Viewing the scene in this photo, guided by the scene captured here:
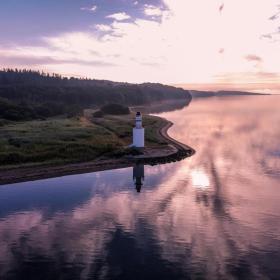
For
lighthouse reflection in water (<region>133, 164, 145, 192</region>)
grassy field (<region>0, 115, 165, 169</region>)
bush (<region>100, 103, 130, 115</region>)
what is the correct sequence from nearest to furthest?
1. lighthouse reflection in water (<region>133, 164, 145, 192</region>)
2. grassy field (<region>0, 115, 165, 169</region>)
3. bush (<region>100, 103, 130, 115</region>)

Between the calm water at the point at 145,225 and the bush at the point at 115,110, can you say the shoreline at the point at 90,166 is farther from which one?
the bush at the point at 115,110

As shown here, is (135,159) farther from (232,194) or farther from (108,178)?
(232,194)

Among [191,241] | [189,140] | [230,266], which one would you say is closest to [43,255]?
[191,241]

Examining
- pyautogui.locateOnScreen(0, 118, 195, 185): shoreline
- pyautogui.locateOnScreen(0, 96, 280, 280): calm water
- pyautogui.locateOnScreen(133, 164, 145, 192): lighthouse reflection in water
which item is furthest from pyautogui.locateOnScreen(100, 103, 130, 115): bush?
pyautogui.locateOnScreen(0, 96, 280, 280): calm water

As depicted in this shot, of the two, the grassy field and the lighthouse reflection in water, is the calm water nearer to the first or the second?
the lighthouse reflection in water

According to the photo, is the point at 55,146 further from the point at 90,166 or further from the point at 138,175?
the point at 138,175

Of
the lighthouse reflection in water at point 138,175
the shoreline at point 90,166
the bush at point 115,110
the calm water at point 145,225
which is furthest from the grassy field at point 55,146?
the bush at point 115,110
